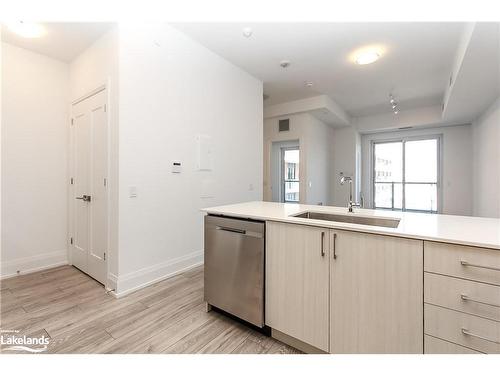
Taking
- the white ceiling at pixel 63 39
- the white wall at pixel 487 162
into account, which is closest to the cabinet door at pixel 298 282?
the white ceiling at pixel 63 39

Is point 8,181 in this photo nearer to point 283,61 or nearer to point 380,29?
point 283,61

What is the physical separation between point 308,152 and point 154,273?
4066 millimetres

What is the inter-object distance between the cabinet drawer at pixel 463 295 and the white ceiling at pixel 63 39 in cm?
343

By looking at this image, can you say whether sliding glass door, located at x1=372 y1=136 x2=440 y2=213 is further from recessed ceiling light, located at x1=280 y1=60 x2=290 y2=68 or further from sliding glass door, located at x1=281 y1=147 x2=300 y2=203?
recessed ceiling light, located at x1=280 y1=60 x2=290 y2=68

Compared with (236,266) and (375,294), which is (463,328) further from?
(236,266)

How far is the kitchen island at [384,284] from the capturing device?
3.55 feet

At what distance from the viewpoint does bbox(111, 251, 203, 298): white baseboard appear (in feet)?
7.73

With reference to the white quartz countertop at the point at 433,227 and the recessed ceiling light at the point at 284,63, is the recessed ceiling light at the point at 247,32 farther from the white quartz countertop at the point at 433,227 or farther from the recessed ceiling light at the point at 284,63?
the white quartz countertop at the point at 433,227

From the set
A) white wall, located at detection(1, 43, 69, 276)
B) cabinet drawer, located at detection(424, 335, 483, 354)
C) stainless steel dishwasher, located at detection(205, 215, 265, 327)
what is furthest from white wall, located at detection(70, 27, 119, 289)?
cabinet drawer, located at detection(424, 335, 483, 354)

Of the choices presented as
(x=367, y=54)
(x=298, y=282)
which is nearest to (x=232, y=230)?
(x=298, y=282)

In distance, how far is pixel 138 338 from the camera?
1.71 metres

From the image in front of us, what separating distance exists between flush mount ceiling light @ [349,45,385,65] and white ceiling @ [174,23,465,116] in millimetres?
84

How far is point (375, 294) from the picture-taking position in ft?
4.24
